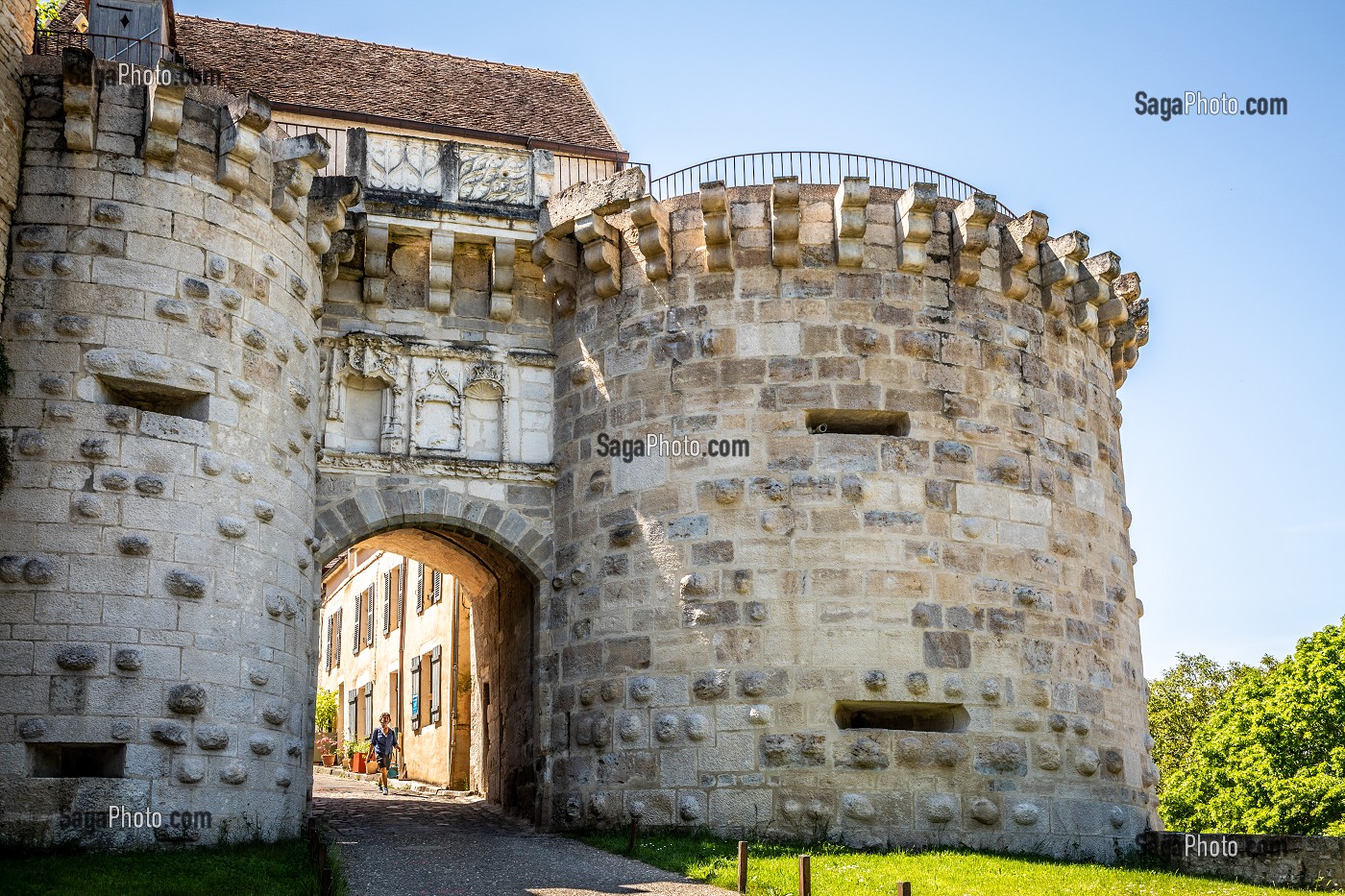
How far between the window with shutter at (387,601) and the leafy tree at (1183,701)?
1914cm

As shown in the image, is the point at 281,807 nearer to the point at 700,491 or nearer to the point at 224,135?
the point at 700,491

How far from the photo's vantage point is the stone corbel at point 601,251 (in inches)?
575

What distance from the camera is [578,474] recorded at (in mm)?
14625

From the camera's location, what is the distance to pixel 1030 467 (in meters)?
14.4

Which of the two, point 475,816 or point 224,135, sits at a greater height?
point 224,135

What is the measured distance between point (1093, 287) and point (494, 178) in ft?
20.5

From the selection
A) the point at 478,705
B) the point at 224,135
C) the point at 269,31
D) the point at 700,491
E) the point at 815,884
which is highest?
the point at 269,31

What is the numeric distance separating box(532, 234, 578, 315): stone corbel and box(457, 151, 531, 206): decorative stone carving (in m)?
0.57

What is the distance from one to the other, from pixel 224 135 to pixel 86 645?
455 cm

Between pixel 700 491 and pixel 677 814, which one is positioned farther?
pixel 700 491

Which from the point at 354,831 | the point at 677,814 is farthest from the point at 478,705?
the point at 677,814

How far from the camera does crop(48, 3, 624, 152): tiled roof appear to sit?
1705 cm

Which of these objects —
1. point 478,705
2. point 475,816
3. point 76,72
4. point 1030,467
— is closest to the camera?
point 76,72

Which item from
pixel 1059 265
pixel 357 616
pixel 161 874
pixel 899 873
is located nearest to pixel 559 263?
pixel 1059 265
